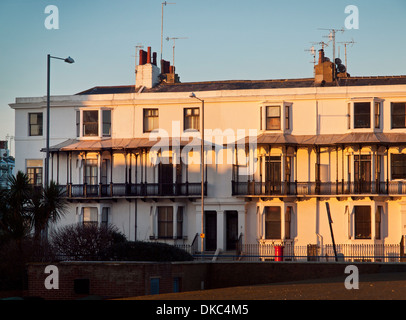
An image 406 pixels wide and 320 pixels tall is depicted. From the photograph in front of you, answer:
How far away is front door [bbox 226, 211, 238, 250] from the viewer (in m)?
52.0

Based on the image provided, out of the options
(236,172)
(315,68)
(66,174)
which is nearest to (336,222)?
(236,172)

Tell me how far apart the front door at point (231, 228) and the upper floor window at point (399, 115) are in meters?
11.2

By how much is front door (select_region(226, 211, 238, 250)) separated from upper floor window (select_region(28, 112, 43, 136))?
13953mm

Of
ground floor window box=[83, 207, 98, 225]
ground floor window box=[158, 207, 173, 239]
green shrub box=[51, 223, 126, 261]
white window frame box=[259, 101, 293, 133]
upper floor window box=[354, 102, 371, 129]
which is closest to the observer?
green shrub box=[51, 223, 126, 261]

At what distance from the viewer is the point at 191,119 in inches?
2111

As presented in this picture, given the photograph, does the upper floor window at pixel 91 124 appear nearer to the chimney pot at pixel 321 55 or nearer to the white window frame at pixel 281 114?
the white window frame at pixel 281 114

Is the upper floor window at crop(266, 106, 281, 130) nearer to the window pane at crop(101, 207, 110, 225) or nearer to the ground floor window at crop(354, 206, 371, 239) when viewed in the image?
the ground floor window at crop(354, 206, 371, 239)

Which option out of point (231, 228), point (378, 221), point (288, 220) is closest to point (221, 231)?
point (231, 228)

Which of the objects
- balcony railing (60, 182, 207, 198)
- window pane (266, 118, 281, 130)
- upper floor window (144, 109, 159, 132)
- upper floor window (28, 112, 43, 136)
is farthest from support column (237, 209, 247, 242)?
upper floor window (28, 112, 43, 136)

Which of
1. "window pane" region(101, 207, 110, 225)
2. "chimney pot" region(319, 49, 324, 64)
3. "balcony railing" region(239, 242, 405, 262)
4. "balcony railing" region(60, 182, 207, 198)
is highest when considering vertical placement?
"chimney pot" region(319, 49, 324, 64)

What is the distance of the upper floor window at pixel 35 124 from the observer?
55.8 meters

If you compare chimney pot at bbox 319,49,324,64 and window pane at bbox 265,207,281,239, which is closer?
window pane at bbox 265,207,281,239

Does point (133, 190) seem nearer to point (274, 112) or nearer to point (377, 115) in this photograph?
point (274, 112)
